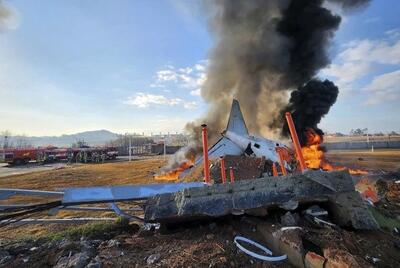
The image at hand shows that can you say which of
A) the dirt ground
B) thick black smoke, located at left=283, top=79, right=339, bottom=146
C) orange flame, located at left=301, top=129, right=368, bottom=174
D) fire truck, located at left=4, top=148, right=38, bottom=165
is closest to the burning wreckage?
the dirt ground

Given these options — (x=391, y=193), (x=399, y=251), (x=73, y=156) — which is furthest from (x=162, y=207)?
(x=73, y=156)

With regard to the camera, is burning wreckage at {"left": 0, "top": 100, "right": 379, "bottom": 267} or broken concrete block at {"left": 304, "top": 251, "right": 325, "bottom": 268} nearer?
broken concrete block at {"left": 304, "top": 251, "right": 325, "bottom": 268}

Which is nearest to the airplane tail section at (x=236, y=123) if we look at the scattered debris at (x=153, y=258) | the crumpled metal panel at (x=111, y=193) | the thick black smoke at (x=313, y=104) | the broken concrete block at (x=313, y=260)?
the thick black smoke at (x=313, y=104)

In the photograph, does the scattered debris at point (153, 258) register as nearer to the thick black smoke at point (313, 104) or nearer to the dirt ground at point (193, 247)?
the dirt ground at point (193, 247)

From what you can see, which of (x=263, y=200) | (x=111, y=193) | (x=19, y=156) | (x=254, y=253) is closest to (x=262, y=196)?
(x=263, y=200)

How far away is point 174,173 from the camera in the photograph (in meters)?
17.5

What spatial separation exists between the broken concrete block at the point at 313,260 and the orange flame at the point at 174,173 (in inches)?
530

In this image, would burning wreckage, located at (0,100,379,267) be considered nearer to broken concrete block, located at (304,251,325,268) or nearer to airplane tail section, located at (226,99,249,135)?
broken concrete block, located at (304,251,325,268)

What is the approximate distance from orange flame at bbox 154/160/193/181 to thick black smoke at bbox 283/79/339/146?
786 centimetres

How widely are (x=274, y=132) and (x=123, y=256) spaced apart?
19.7 m

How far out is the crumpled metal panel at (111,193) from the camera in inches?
189

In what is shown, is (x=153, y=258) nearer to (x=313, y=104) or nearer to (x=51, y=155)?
(x=313, y=104)

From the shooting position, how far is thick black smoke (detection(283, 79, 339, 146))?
1897 cm

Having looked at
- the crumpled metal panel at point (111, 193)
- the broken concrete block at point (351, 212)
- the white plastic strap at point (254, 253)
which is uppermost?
the crumpled metal panel at point (111, 193)
